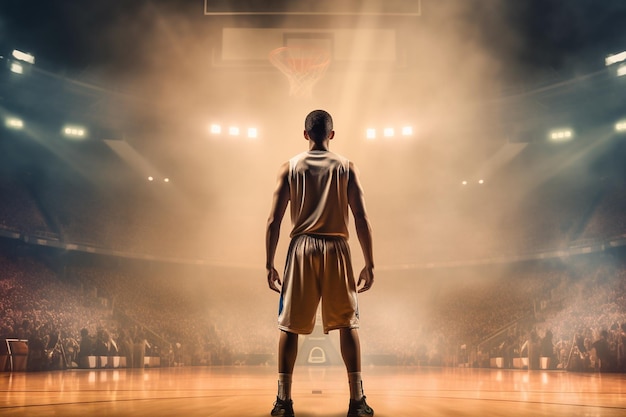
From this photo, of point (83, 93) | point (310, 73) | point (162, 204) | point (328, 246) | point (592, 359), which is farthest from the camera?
point (162, 204)

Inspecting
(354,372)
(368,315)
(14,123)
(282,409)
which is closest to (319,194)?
(354,372)

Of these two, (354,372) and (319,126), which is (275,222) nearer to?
(319,126)

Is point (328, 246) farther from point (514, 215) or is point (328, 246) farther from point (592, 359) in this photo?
point (514, 215)

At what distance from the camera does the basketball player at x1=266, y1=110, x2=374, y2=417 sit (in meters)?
2.69

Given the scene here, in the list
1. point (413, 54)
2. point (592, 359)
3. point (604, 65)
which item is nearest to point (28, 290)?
point (413, 54)

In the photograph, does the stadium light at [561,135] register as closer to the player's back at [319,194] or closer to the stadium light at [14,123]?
the player's back at [319,194]

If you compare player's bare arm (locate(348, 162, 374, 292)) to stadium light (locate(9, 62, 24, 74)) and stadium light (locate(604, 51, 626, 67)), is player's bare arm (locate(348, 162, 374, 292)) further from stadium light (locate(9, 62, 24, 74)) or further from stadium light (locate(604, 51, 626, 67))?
stadium light (locate(9, 62, 24, 74))

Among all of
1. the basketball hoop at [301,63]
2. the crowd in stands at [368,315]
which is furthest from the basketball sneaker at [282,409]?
the crowd in stands at [368,315]

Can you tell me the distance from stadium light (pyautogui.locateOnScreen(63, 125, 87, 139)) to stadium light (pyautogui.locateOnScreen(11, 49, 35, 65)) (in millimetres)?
2693

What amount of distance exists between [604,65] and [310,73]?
31.6ft

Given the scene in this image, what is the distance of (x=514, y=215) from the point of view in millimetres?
18688

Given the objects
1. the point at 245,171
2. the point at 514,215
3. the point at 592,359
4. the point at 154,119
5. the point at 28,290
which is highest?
the point at 154,119

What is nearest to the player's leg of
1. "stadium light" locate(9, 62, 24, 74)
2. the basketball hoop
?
the basketball hoop

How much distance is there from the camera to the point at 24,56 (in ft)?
46.0
